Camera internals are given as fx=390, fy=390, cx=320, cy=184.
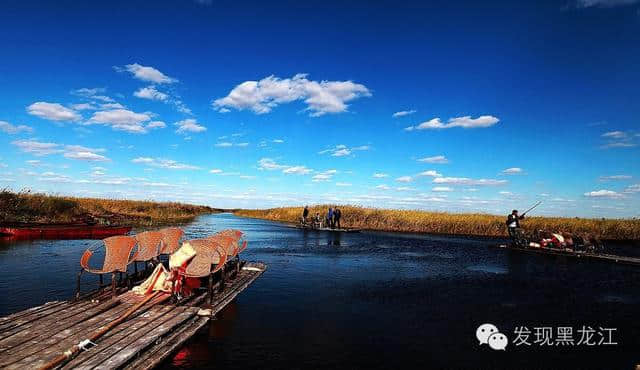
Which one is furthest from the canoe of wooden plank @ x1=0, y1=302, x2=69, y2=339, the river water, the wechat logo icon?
the wechat logo icon

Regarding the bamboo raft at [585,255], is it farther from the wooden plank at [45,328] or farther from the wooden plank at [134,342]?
the wooden plank at [45,328]

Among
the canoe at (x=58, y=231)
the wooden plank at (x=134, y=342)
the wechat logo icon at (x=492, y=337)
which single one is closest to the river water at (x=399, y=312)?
the wechat logo icon at (x=492, y=337)

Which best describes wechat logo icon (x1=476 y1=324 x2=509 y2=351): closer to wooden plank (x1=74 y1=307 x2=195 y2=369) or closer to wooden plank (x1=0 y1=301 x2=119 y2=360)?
wooden plank (x1=74 y1=307 x2=195 y2=369)

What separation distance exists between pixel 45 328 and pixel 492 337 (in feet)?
31.1

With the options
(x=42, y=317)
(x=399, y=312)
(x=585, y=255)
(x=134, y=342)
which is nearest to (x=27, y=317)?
(x=42, y=317)

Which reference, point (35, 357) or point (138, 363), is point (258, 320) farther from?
point (35, 357)

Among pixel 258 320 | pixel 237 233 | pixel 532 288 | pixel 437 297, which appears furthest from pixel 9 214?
pixel 532 288

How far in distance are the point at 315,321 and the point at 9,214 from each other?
32580mm

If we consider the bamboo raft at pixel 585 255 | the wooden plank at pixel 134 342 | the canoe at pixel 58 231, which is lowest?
the wooden plank at pixel 134 342

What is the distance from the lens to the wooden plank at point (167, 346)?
6.21m

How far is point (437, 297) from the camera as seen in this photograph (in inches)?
515

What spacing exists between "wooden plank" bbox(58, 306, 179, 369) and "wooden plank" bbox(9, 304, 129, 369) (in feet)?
1.21

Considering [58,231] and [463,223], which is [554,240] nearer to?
[463,223]

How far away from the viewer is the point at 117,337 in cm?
689
